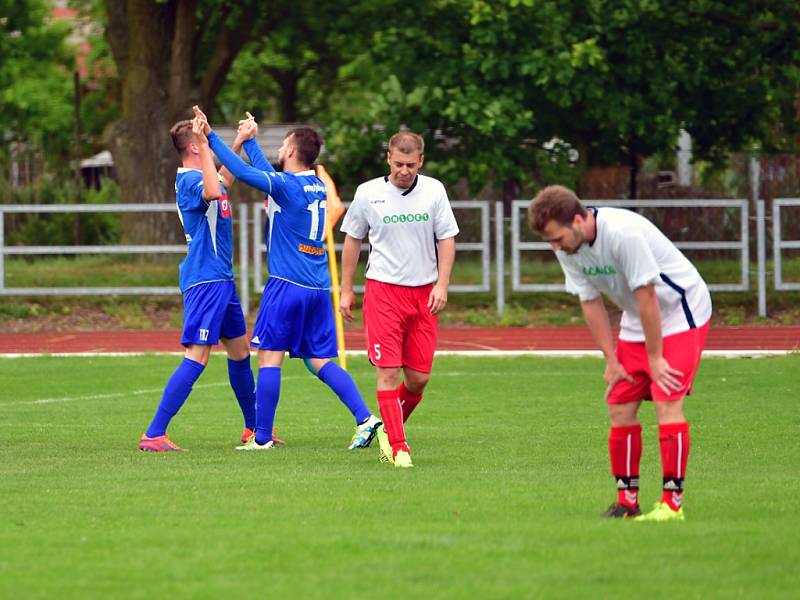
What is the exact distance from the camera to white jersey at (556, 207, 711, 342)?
22.2ft

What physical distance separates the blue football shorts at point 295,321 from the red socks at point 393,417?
1.08 metres

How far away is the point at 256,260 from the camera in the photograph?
2364cm

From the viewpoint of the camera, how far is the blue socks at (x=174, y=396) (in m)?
10.2

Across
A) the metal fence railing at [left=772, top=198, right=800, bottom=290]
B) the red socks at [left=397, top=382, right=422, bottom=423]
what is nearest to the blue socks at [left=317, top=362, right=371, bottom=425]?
the red socks at [left=397, top=382, right=422, bottom=423]

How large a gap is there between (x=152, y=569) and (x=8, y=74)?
2748 cm

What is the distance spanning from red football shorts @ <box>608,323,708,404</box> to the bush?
1972 centimetres

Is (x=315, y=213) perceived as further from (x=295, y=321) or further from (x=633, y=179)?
(x=633, y=179)

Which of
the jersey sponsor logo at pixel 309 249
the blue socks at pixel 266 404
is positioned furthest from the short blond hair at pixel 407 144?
the blue socks at pixel 266 404

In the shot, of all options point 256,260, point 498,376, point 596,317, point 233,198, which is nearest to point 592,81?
point 256,260

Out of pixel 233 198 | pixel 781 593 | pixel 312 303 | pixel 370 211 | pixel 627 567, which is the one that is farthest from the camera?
pixel 233 198

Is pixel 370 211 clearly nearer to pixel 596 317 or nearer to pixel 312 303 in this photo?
pixel 312 303

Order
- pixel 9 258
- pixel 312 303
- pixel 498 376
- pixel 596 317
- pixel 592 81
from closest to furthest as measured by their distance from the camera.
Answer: pixel 596 317 < pixel 312 303 < pixel 498 376 < pixel 592 81 < pixel 9 258


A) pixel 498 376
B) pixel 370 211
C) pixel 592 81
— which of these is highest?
pixel 592 81

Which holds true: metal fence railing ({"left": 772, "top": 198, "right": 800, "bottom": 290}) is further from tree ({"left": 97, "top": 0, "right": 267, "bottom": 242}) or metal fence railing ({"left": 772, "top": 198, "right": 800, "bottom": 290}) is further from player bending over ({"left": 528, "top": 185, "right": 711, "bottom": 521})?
player bending over ({"left": 528, "top": 185, "right": 711, "bottom": 521})
